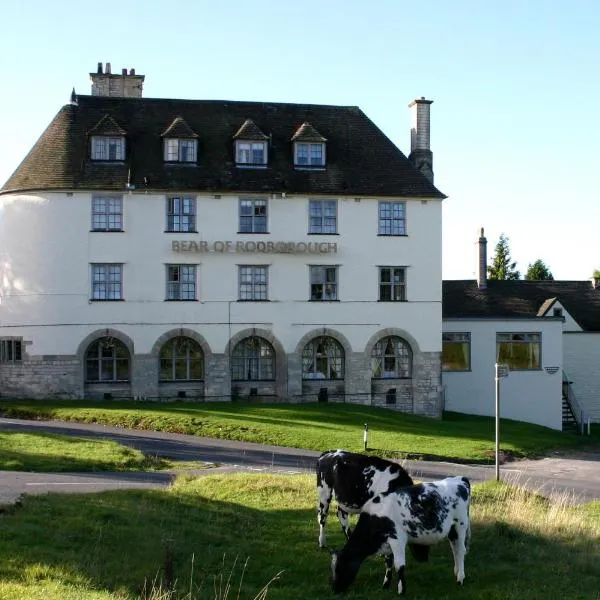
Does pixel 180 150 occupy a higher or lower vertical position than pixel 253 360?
higher

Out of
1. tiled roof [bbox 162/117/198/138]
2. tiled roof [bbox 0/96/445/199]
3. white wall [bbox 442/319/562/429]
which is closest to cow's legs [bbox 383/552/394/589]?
tiled roof [bbox 0/96/445/199]

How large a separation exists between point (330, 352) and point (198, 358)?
627 cm

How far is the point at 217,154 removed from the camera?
150 feet

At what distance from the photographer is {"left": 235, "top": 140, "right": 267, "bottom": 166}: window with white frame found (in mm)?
45500

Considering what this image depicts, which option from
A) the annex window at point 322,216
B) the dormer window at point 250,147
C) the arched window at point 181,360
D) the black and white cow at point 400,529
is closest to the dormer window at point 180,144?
the dormer window at point 250,147

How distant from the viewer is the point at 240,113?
47.6 m

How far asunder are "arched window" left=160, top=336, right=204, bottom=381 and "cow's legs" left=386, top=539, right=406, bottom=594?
31350 mm

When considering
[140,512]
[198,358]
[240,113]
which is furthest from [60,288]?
[140,512]

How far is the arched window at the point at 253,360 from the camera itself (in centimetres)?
4491

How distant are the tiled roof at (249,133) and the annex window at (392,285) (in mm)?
8491

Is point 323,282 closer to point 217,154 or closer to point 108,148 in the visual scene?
point 217,154

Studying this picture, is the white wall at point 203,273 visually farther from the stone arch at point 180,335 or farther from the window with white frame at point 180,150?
the window with white frame at point 180,150

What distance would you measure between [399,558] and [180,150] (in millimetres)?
34101

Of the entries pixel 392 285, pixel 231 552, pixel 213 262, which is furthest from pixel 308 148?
pixel 231 552
